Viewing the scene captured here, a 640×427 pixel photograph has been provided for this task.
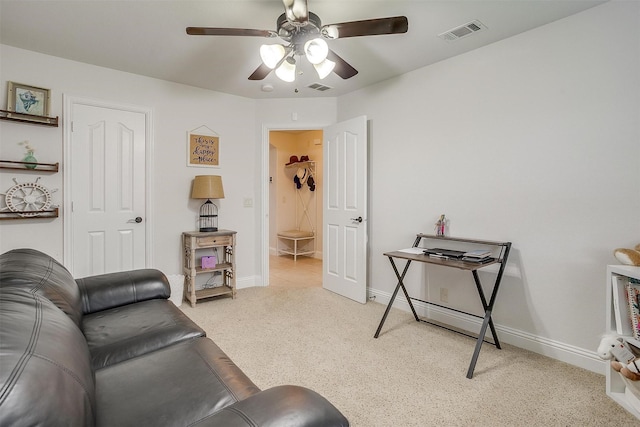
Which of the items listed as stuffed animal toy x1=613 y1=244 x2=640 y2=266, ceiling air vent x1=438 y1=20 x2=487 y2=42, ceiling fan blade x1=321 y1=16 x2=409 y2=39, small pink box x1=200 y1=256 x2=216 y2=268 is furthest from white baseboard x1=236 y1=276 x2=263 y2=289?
stuffed animal toy x1=613 y1=244 x2=640 y2=266

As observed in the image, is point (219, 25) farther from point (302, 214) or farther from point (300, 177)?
point (302, 214)

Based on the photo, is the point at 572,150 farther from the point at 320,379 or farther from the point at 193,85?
the point at 193,85

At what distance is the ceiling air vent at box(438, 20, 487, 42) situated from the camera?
2357 mm

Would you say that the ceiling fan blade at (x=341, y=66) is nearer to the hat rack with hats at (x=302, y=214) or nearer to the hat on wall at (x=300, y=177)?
the hat rack with hats at (x=302, y=214)

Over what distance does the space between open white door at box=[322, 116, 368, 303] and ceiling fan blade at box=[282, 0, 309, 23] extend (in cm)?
179

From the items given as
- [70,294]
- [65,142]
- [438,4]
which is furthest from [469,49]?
[65,142]

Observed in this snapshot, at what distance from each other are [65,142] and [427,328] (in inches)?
148

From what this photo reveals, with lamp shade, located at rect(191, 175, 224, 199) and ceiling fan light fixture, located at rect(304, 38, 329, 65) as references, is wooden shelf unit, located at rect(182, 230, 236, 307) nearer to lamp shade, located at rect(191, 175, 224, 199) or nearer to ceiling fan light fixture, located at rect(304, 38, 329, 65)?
lamp shade, located at rect(191, 175, 224, 199)

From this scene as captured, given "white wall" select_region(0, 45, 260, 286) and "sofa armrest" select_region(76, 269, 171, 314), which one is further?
"white wall" select_region(0, 45, 260, 286)

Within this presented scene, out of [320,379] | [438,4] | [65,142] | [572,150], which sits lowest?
[320,379]

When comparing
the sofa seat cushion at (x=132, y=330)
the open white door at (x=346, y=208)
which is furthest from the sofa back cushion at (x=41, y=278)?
the open white door at (x=346, y=208)

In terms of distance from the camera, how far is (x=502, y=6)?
7.04ft

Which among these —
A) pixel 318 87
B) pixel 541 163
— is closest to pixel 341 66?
pixel 318 87

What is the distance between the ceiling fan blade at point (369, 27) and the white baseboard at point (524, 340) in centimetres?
238
